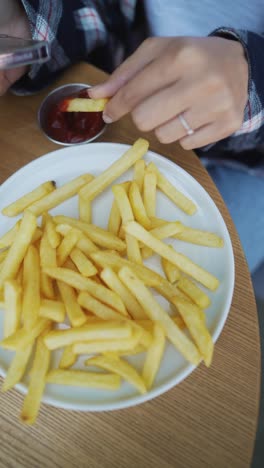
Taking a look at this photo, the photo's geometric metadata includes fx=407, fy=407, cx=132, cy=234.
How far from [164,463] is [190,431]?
0.08 metres

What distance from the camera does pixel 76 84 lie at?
110cm

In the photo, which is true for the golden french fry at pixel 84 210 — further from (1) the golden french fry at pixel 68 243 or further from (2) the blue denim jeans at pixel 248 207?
(2) the blue denim jeans at pixel 248 207

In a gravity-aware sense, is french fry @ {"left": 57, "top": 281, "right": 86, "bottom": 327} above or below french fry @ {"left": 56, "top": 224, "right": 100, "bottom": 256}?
below

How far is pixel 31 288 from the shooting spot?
31.4 inches

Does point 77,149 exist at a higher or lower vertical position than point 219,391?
higher

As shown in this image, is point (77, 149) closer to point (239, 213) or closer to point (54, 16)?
point (54, 16)

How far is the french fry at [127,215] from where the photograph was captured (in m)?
0.87

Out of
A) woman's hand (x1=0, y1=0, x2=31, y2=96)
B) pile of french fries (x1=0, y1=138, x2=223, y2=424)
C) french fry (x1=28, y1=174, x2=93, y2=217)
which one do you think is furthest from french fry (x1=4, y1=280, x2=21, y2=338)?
woman's hand (x1=0, y1=0, x2=31, y2=96)

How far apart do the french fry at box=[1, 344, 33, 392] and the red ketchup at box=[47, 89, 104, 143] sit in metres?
0.55

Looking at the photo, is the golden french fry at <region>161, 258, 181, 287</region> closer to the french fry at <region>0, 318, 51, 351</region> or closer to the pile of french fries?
the pile of french fries

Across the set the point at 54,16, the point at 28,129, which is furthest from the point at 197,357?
the point at 54,16

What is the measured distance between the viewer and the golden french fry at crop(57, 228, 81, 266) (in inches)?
33.4

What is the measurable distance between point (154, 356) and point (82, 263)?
237 millimetres

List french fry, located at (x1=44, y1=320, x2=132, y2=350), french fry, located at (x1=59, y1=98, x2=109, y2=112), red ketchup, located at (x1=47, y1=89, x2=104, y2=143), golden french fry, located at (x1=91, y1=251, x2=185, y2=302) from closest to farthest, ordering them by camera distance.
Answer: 1. french fry, located at (x1=44, y1=320, x2=132, y2=350)
2. golden french fry, located at (x1=91, y1=251, x2=185, y2=302)
3. french fry, located at (x1=59, y1=98, x2=109, y2=112)
4. red ketchup, located at (x1=47, y1=89, x2=104, y2=143)
